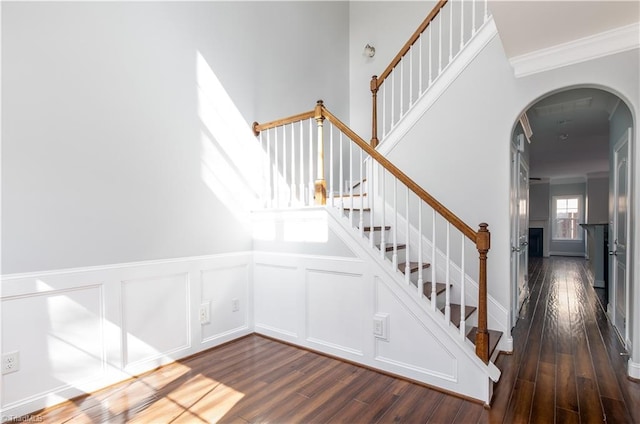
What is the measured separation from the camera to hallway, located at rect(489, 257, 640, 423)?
212cm

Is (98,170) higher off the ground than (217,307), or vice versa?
(98,170)

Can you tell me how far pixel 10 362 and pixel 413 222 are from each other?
3.34 metres

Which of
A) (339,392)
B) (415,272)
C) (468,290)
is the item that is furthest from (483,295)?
(339,392)

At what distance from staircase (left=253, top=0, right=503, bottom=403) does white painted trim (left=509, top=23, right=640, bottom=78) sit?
0.59 meters

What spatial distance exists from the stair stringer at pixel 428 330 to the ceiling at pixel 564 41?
1.93 m

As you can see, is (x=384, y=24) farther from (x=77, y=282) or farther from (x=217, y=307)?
(x=77, y=282)

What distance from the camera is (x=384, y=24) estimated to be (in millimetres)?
4918

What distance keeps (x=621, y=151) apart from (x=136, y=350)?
16.0 ft

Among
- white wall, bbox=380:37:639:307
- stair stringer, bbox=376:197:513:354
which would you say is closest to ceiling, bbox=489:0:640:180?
white wall, bbox=380:37:639:307

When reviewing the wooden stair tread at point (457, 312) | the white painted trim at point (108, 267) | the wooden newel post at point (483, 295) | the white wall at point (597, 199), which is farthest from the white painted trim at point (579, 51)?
the white wall at point (597, 199)

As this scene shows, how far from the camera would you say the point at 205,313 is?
3145 millimetres

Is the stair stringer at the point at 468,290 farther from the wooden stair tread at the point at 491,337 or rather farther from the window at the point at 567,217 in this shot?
the window at the point at 567,217

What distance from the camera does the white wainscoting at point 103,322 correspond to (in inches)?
82.7

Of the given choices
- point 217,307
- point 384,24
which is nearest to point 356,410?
point 217,307
